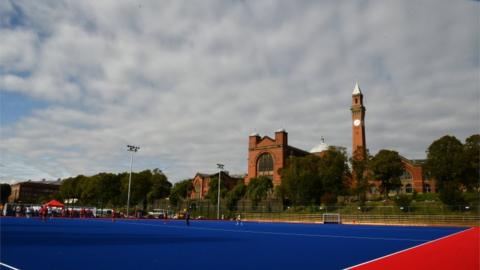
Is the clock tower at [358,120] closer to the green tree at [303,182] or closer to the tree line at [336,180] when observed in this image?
the tree line at [336,180]

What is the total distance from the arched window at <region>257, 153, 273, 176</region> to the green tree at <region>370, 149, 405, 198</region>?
→ 30979 mm

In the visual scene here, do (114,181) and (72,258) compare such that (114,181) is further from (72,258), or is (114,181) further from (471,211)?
(72,258)

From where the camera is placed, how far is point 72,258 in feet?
33.9

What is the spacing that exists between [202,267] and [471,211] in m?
43.2

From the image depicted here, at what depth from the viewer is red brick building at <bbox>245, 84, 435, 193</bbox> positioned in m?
82.5

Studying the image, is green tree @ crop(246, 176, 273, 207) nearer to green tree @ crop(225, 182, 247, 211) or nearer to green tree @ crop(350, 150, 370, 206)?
green tree @ crop(225, 182, 247, 211)

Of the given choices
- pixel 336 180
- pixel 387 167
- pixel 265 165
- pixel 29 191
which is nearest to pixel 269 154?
pixel 265 165

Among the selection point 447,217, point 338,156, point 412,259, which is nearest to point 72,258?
point 412,259

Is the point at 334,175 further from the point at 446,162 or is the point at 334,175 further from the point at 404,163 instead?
the point at 404,163

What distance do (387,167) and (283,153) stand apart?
29985 millimetres

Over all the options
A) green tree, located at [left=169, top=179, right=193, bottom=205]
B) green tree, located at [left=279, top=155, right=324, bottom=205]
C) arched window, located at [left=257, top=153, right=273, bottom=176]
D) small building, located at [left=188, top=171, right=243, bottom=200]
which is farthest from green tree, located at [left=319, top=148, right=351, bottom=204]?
small building, located at [left=188, top=171, right=243, bottom=200]

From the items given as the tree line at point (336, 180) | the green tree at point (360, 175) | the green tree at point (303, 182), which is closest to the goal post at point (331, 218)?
the tree line at point (336, 180)

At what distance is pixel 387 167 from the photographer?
209 feet

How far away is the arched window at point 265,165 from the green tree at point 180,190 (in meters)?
18.1
